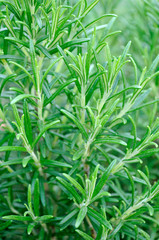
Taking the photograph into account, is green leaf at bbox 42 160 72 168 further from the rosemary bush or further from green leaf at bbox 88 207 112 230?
green leaf at bbox 88 207 112 230

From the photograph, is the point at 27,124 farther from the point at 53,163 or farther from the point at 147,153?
the point at 147,153

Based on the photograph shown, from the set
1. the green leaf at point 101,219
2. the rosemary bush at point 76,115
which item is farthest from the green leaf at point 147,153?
the green leaf at point 101,219

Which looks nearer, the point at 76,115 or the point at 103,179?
the point at 103,179

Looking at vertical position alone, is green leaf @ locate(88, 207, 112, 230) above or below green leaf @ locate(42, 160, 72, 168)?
below

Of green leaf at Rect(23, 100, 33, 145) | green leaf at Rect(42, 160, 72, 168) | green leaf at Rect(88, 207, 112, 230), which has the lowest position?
green leaf at Rect(88, 207, 112, 230)

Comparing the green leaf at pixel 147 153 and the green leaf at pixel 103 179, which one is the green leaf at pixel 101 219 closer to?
the green leaf at pixel 103 179

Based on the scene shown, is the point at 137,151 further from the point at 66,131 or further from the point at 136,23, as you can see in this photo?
the point at 136,23

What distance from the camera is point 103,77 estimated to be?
1.94 feet

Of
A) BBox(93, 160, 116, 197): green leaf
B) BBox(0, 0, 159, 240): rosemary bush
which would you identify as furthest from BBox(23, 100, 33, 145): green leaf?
BBox(93, 160, 116, 197): green leaf

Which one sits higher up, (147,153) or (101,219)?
(147,153)

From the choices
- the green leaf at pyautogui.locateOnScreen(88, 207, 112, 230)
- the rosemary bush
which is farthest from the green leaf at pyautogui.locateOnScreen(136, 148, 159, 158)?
the green leaf at pyautogui.locateOnScreen(88, 207, 112, 230)

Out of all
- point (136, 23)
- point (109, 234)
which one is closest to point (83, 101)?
point (109, 234)

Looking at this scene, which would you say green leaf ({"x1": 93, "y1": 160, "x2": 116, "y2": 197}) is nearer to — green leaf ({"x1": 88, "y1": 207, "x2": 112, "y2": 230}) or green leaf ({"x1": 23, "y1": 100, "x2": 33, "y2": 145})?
green leaf ({"x1": 88, "y1": 207, "x2": 112, "y2": 230})

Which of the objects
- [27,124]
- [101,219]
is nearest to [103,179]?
[101,219]
